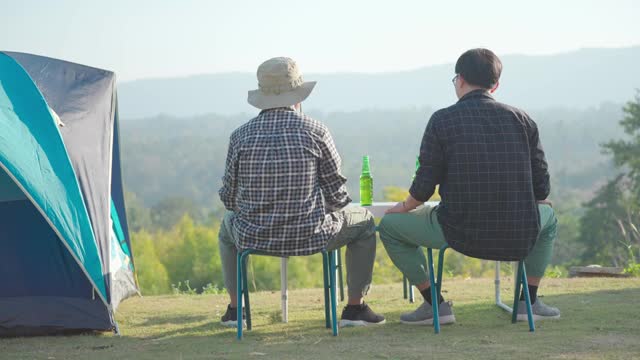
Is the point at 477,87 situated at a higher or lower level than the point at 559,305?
higher

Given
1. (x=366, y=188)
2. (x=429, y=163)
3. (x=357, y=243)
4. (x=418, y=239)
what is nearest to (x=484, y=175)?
(x=429, y=163)

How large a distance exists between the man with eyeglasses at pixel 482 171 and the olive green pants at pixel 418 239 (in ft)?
0.15

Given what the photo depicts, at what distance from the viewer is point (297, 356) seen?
4.32 metres

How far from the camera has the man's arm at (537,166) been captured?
4.68 metres

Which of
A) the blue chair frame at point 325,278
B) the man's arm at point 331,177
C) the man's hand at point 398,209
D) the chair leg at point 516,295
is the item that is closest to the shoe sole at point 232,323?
the blue chair frame at point 325,278

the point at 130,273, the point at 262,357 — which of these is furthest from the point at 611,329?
the point at 130,273

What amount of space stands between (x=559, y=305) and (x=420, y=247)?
1.10m

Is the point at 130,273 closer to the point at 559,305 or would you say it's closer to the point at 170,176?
the point at 559,305

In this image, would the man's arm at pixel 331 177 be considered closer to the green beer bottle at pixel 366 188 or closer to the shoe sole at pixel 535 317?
the green beer bottle at pixel 366 188

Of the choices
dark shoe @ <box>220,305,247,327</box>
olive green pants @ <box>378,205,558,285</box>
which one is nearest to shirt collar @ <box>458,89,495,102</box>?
olive green pants @ <box>378,205,558,285</box>

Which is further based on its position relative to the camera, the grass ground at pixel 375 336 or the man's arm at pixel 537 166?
the man's arm at pixel 537 166

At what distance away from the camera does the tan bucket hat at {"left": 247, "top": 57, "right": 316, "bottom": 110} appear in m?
4.78

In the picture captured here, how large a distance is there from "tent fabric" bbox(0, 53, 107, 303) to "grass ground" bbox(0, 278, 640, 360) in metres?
0.47

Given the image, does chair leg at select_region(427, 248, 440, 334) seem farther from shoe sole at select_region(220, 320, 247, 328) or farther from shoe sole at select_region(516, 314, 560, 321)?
shoe sole at select_region(220, 320, 247, 328)
